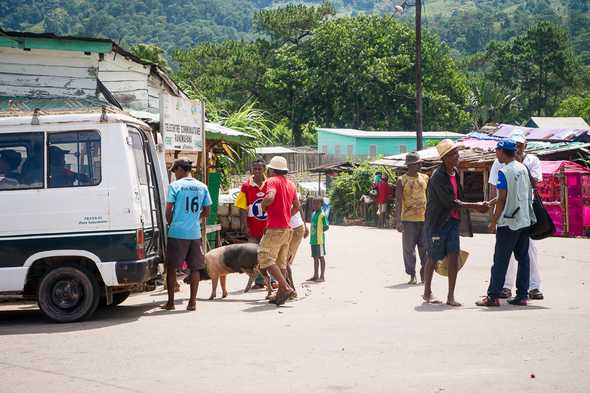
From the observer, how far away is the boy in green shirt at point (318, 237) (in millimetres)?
14328

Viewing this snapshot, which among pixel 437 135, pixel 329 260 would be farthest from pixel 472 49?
pixel 329 260

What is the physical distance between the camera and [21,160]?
986 cm

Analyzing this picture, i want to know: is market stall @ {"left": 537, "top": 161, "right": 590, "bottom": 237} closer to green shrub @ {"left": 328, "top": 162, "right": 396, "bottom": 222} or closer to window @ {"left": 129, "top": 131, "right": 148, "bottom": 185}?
green shrub @ {"left": 328, "top": 162, "right": 396, "bottom": 222}

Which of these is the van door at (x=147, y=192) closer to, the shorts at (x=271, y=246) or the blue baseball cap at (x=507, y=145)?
the shorts at (x=271, y=246)

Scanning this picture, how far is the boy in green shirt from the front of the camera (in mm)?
14328

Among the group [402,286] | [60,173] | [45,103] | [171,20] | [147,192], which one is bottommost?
[402,286]

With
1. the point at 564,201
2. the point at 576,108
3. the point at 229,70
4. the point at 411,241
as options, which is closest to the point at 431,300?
the point at 411,241

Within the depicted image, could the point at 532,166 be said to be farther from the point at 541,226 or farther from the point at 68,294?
the point at 68,294

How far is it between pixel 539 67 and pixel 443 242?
215ft

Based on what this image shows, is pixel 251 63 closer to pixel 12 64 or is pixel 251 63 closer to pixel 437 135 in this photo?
pixel 437 135

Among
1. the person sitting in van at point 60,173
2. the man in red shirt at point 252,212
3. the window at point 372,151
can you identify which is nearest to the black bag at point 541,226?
the man in red shirt at point 252,212

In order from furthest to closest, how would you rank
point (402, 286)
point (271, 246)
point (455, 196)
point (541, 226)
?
point (402, 286) < point (271, 246) < point (455, 196) < point (541, 226)

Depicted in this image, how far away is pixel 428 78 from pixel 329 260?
4741cm

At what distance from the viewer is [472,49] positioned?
469 ft
